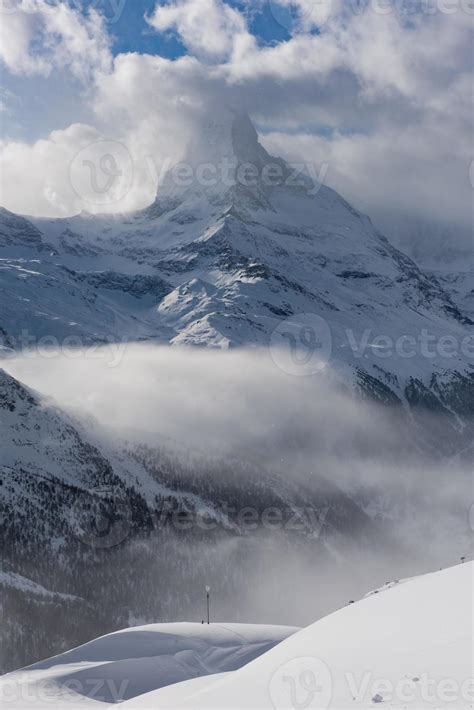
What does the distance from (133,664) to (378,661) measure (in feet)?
147

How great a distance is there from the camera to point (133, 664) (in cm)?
6981

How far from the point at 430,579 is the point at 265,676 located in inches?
420

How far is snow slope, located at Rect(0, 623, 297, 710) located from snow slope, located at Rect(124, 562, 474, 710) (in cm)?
2574

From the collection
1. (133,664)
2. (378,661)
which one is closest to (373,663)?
(378,661)

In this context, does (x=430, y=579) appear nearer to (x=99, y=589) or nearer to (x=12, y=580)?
(x=12, y=580)

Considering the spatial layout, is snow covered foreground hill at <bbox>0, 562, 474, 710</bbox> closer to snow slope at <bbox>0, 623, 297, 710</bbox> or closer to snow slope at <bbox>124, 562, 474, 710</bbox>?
snow slope at <bbox>124, 562, 474, 710</bbox>

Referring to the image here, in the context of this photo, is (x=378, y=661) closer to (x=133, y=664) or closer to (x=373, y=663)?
(x=373, y=663)

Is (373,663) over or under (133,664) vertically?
under

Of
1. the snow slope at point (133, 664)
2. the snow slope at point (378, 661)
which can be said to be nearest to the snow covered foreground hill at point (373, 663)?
the snow slope at point (378, 661)

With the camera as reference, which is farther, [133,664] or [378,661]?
[133,664]

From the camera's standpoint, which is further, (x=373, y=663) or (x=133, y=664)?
(x=133, y=664)

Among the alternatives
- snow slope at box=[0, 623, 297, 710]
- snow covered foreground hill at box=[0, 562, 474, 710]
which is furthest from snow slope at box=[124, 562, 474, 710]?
snow slope at box=[0, 623, 297, 710]

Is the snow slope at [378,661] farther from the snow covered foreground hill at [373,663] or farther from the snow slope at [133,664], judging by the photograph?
the snow slope at [133,664]

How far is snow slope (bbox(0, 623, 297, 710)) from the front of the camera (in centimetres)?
6309
